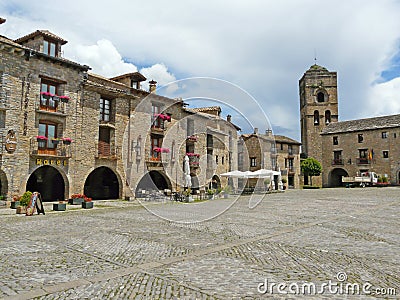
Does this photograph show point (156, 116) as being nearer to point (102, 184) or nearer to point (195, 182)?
point (102, 184)

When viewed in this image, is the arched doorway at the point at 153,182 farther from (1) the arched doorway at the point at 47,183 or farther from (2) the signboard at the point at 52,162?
(2) the signboard at the point at 52,162

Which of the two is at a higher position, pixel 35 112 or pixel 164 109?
pixel 164 109

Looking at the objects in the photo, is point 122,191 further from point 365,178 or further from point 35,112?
point 365,178

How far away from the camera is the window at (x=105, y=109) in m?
23.0

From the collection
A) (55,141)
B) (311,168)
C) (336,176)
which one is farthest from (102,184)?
(336,176)

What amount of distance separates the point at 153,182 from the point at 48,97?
36.9ft

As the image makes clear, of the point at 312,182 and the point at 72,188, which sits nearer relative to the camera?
the point at 72,188

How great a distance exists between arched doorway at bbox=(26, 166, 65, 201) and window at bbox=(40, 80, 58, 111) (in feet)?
14.6

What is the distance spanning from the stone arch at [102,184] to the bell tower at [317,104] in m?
40.9

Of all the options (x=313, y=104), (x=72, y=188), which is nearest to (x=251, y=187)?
(x=72, y=188)

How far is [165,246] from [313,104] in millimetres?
56954

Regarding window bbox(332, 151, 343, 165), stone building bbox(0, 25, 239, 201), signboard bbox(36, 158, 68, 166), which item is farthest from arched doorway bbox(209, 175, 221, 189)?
window bbox(332, 151, 343, 165)

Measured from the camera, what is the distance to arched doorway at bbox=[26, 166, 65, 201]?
71.3 feet

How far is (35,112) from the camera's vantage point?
739 inches
